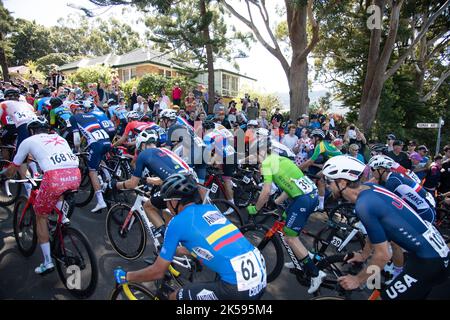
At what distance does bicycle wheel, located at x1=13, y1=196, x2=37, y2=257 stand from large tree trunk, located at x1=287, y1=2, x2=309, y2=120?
13.5 m

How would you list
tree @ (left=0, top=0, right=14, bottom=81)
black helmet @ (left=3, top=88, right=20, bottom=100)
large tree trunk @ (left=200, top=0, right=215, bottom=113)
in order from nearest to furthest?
black helmet @ (left=3, top=88, right=20, bottom=100)
large tree trunk @ (left=200, top=0, right=215, bottom=113)
tree @ (left=0, top=0, right=14, bottom=81)

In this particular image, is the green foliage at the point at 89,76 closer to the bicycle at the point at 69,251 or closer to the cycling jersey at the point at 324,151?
the cycling jersey at the point at 324,151

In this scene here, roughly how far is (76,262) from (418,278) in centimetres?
391

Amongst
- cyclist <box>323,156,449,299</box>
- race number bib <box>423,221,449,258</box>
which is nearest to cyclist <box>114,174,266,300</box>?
cyclist <box>323,156,449,299</box>

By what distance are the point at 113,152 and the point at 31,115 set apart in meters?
1.93

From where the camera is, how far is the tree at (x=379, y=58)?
1541cm

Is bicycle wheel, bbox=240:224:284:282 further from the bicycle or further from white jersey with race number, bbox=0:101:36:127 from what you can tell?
white jersey with race number, bbox=0:101:36:127

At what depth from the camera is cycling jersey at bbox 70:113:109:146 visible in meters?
6.21

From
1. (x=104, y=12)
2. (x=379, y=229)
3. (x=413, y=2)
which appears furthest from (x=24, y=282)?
(x=413, y=2)

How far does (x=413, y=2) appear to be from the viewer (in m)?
17.0

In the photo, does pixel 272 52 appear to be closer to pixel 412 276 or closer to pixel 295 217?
pixel 295 217

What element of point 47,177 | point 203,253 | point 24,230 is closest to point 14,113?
point 24,230

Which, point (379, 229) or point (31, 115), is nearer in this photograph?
point (379, 229)

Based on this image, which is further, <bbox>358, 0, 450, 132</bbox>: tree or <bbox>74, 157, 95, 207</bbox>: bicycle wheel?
<bbox>358, 0, 450, 132</bbox>: tree
